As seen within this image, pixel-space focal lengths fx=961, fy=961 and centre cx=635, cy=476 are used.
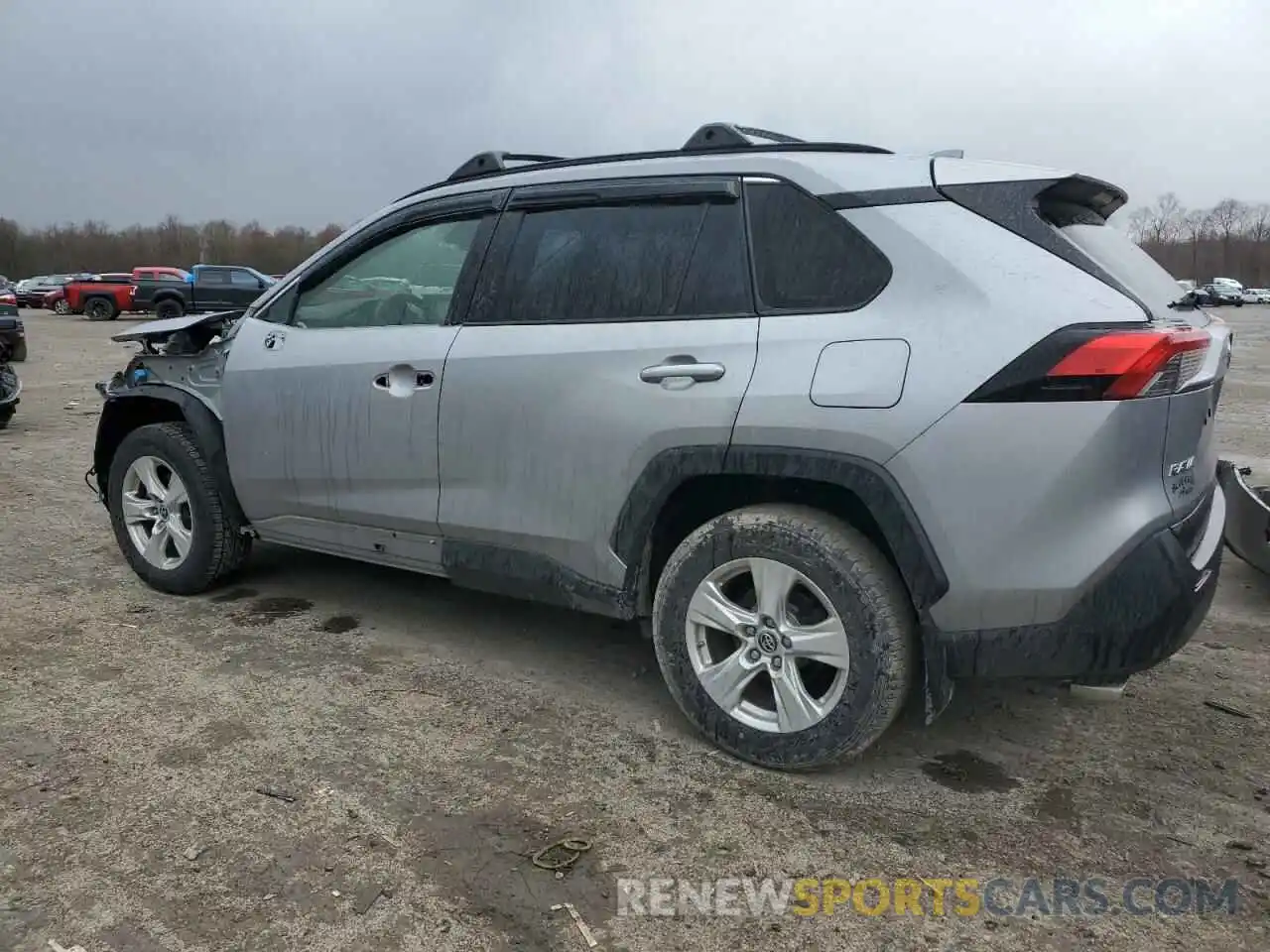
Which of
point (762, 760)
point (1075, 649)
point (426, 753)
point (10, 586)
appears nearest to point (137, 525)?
point (10, 586)

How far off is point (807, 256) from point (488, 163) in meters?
1.53

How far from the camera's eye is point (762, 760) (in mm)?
2867

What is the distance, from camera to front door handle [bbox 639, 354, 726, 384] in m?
2.81

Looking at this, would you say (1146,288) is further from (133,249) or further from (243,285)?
(133,249)

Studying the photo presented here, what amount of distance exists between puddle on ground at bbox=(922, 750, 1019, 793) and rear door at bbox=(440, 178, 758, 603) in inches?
44.6

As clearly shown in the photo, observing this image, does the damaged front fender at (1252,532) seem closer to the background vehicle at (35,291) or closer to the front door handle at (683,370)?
the front door handle at (683,370)

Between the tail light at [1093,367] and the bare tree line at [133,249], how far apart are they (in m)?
62.1

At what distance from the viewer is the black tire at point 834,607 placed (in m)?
2.64

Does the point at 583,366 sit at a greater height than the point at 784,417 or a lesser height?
greater

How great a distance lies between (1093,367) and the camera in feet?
7.67

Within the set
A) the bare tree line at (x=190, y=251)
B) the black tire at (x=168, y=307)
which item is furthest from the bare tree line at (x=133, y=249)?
the black tire at (x=168, y=307)

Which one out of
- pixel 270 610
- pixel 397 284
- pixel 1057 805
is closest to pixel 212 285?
pixel 270 610

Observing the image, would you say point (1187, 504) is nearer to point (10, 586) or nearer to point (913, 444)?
point (913, 444)

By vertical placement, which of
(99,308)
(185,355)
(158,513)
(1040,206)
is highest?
(1040,206)
